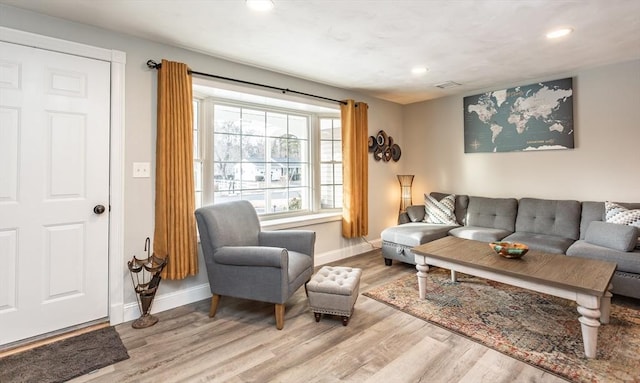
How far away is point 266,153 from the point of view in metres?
3.86

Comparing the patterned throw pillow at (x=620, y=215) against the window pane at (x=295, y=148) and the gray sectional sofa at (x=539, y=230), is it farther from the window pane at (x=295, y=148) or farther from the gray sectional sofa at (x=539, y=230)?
the window pane at (x=295, y=148)

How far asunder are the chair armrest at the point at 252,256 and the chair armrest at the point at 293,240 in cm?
53

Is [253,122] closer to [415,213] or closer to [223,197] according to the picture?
[223,197]

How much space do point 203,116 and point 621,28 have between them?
378cm

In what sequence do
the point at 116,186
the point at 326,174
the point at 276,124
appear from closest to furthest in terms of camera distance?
the point at 116,186
the point at 276,124
the point at 326,174

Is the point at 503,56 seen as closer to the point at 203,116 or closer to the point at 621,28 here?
the point at 621,28

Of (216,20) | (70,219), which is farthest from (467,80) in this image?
(70,219)

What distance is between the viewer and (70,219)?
236 centimetres

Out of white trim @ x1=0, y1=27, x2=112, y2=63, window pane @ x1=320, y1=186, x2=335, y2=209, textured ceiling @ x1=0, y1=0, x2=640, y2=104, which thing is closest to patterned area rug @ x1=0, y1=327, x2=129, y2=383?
white trim @ x1=0, y1=27, x2=112, y2=63

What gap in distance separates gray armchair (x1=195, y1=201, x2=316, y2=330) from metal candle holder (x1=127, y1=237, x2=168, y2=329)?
1.30ft

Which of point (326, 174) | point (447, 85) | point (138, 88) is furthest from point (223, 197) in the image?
point (447, 85)

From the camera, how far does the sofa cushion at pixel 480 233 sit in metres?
3.60

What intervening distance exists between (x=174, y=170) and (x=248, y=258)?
1.03 metres

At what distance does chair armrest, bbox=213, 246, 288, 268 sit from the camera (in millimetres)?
2369
